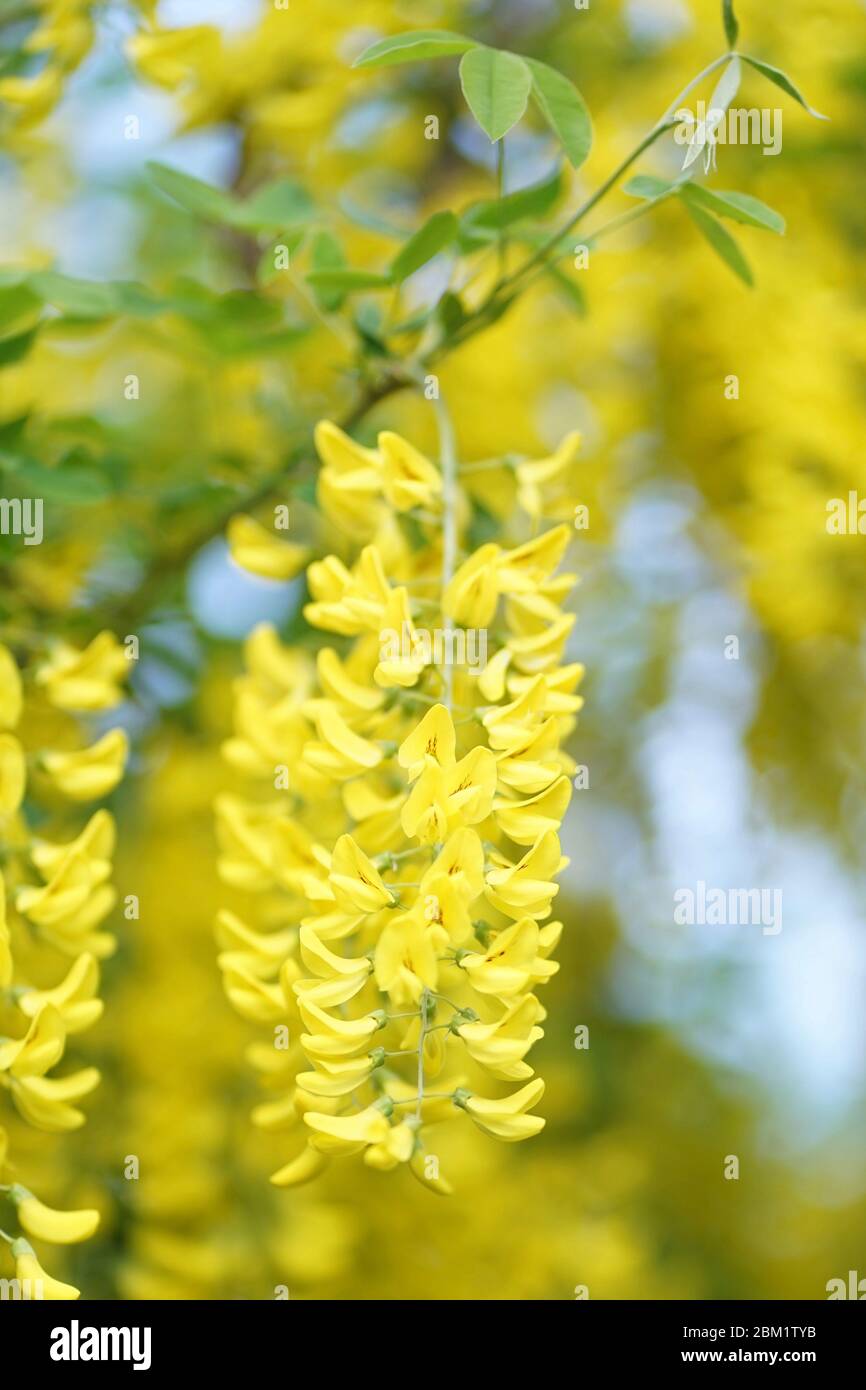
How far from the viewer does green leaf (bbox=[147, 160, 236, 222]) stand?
4.06ft

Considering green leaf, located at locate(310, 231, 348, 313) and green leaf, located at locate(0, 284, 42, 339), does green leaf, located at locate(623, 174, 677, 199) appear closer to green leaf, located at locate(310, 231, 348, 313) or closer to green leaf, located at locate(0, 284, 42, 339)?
green leaf, located at locate(310, 231, 348, 313)

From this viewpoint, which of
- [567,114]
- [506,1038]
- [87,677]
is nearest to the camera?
[506,1038]

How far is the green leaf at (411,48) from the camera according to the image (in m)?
0.92

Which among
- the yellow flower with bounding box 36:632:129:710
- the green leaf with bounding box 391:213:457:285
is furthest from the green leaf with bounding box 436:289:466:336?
the yellow flower with bounding box 36:632:129:710

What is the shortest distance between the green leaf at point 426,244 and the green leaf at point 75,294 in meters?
0.26

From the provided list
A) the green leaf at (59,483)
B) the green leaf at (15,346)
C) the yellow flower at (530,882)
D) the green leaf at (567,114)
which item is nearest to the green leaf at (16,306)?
the green leaf at (15,346)

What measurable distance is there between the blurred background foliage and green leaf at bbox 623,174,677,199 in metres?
0.19

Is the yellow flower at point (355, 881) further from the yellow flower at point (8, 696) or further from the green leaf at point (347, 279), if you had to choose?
the green leaf at point (347, 279)

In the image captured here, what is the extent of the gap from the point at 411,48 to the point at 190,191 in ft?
1.13

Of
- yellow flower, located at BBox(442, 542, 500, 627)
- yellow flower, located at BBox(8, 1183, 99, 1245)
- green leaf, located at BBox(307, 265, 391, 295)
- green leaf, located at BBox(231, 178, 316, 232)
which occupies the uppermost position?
green leaf, located at BBox(231, 178, 316, 232)

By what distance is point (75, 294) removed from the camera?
1.17 m

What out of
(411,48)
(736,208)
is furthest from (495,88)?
(736,208)

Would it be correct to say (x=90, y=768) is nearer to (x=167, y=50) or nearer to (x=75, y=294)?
(x=75, y=294)
